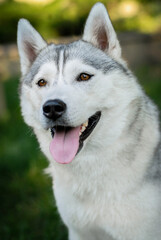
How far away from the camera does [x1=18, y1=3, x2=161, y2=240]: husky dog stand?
2838mm

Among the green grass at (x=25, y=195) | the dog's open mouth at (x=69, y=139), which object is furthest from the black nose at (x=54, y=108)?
the green grass at (x=25, y=195)

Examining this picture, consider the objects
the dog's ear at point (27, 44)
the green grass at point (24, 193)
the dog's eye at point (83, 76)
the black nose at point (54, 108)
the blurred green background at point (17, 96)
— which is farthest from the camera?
the blurred green background at point (17, 96)

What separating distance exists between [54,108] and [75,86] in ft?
1.06

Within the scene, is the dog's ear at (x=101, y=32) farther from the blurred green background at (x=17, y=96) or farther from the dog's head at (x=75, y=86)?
the blurred green background at (x=17, y=96)

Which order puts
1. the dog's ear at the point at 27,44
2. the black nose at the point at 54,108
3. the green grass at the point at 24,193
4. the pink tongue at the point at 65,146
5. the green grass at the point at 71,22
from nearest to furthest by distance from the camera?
the black nose at the point at 54,108
the pink tongue at the point at 65,146
the dog's ear at the point at 27,44
the green grass at the point at 24,193
the green grass at the point at 71,22

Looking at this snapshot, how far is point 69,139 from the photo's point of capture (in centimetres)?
282

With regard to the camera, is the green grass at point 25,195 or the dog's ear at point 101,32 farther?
the green grass at point 25,195

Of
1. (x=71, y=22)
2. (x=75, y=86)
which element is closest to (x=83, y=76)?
(x=75, y=86)

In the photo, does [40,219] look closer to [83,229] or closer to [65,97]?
[83,229]

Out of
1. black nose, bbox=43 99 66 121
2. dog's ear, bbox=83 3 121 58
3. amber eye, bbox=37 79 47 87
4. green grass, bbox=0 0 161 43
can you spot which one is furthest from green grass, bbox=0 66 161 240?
green grass, bbox=0 0 161 43

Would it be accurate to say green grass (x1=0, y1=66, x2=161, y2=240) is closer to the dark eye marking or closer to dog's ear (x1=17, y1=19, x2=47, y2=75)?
dog's ear (x1=17, y1=19, x2=47, y2=75)

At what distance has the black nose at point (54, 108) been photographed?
2.66 meters

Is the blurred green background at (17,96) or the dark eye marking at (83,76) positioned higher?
the dark eye marking at (83,76)

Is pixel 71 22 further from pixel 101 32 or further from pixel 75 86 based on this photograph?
pixel 75 86
